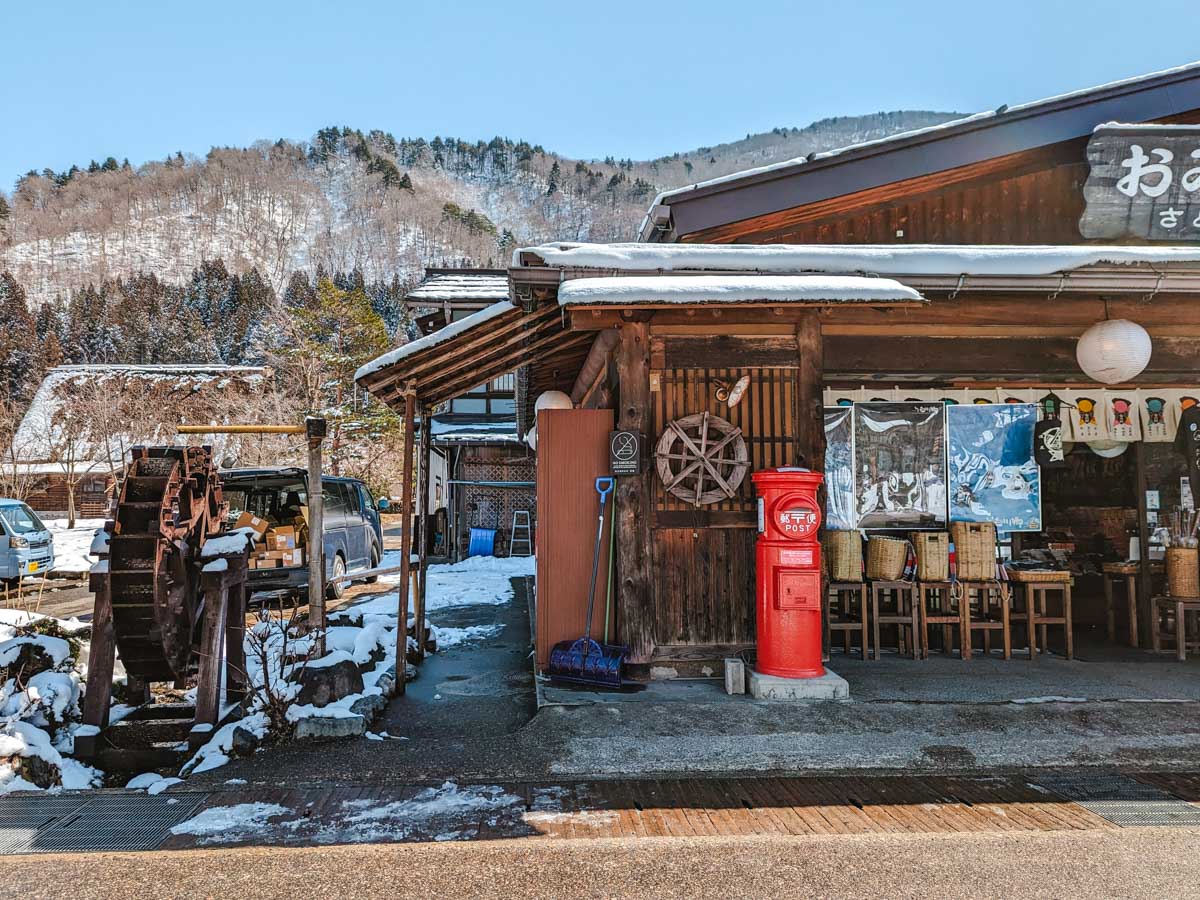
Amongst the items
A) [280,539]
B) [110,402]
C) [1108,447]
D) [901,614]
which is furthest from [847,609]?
[110,402]

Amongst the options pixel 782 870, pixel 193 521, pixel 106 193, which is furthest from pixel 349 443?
pixel 106 193

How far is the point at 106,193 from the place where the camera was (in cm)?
10725

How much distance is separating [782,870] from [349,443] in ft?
87.7

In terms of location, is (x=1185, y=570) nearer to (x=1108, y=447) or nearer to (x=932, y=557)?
(x=1108, y=447)

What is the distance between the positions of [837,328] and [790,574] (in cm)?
272

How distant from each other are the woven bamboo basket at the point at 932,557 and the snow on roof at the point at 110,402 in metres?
26.1

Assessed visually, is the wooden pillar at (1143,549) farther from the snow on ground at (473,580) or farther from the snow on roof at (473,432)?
the snow on roof at (473,432)

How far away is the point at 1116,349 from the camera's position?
237 inches

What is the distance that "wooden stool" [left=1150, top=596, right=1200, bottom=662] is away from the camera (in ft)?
22.1

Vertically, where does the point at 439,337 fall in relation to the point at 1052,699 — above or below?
above

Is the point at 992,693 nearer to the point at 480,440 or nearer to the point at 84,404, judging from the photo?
the point at 480,440

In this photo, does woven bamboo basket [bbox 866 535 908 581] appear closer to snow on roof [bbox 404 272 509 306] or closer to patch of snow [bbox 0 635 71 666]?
patch of snow [bbox 0 635 71 666]

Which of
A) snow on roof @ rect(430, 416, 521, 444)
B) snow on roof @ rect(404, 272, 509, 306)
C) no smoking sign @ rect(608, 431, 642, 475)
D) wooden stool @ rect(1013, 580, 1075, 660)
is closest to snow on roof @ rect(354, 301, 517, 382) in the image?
no smoking sign @ rect(608, 431, 642, 475)

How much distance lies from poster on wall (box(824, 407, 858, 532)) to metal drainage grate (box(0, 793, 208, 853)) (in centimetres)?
572
